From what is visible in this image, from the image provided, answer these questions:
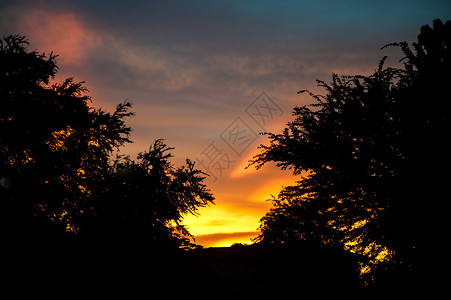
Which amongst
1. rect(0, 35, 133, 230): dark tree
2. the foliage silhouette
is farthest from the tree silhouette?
the foliage silhouette

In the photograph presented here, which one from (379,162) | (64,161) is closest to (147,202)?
(64,161)

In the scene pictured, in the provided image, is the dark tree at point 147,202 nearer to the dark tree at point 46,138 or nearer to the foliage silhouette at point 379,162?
the dark tree at point 46,138

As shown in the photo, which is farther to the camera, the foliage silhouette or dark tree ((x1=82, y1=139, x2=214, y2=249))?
dark tree ((x1=82, y1=139, x2=214, y2=249))

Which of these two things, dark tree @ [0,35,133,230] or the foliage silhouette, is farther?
dark tree @ [0,35,133,230]

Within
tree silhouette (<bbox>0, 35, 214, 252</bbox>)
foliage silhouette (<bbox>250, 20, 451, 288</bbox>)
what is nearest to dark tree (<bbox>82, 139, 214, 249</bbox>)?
tree silhouette (<bbox>0, 35, 214, 252</bbox>)

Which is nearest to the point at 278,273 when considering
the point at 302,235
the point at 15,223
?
the point at 302,235

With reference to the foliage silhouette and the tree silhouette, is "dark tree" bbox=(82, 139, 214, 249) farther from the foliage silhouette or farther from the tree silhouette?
the foliage silhouette

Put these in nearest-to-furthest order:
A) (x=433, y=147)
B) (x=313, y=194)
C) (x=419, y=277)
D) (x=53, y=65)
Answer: (x=419, y=277) → (x=433, y=147) → (x=313, y=194) → (x=53, y=65)

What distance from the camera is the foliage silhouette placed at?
727cm

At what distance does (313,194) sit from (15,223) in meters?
9.75

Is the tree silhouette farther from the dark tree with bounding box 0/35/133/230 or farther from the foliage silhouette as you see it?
the foliage silhouette

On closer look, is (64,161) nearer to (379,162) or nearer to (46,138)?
(46,138)

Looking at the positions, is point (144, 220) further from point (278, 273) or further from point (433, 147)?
point (433, 147)

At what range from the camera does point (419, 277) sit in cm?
688
